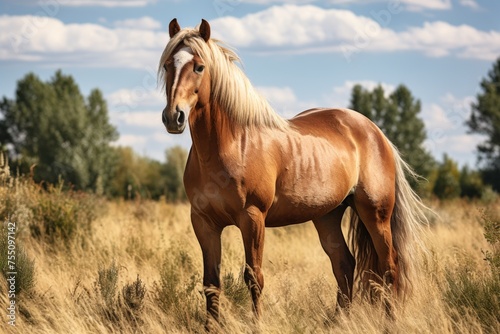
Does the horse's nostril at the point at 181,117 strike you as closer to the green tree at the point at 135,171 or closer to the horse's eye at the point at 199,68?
the horse's eye at the point at 199,68

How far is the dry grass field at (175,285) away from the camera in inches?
213

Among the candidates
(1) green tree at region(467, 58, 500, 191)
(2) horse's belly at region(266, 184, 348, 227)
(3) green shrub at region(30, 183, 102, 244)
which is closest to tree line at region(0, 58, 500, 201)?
(1) green tree at region(467, 58, 500, 191)

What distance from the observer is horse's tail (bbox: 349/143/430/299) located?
659 cm

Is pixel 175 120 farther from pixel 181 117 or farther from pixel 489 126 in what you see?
pixel 489 126

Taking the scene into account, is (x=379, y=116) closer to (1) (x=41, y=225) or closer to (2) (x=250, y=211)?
(1) (x=41, y=225)

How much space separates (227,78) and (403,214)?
2.58 m

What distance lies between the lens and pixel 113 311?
19.8 ft

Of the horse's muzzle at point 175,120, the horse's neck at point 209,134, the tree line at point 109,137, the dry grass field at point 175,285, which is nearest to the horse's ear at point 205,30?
the horse's neck at point 209,134

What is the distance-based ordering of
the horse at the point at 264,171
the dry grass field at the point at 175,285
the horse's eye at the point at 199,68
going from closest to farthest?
the horse's eye at the point at 199,68
the horse at the point at 264,171
the dry grass field at the point at 175,285

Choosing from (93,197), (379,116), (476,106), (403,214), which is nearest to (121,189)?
(379,116)

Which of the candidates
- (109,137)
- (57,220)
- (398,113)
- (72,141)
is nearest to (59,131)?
(72,141)

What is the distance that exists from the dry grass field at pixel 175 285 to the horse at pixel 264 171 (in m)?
0.37

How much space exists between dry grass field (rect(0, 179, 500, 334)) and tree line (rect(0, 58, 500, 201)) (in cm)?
3595

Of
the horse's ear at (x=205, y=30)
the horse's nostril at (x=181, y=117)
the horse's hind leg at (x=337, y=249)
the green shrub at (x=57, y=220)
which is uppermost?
the horse's ear at (x=205, y=30)
